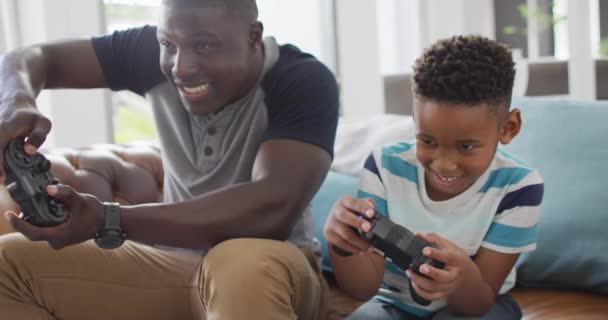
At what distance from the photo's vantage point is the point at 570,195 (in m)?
1.57

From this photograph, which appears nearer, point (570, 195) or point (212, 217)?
point (212, 217)

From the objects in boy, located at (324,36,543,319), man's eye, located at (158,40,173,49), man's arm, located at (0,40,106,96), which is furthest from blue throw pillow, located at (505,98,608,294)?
man's arm, located at (0,40,106,96)

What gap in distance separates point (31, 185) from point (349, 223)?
0.44 m

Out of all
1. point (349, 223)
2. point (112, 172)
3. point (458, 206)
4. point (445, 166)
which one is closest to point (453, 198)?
point (458, 206)

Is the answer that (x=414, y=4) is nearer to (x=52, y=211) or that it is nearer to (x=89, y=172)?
(x=89, y=172)

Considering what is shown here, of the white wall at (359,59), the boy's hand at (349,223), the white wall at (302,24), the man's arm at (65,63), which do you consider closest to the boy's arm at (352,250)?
the boy's hand at (349,223)

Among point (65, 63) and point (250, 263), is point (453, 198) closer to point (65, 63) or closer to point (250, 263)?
point (250, 263)

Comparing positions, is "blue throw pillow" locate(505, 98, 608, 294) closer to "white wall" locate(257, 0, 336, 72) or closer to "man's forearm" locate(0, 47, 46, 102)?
"man's forearm" locate(0, 47, 46, 102)

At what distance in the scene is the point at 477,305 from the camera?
1.23 metres

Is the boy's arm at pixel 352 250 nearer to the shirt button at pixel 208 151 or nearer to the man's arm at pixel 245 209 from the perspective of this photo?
the man's arm at pixel 245 209

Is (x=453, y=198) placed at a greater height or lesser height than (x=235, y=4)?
lesser

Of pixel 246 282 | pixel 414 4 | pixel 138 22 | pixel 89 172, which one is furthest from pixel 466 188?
pixel 414 4

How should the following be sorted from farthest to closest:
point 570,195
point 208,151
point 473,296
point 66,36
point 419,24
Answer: point 419,24
point 66,36
point 570,195
point 208,151
point 473,296

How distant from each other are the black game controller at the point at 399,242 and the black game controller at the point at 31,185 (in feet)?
1.45
